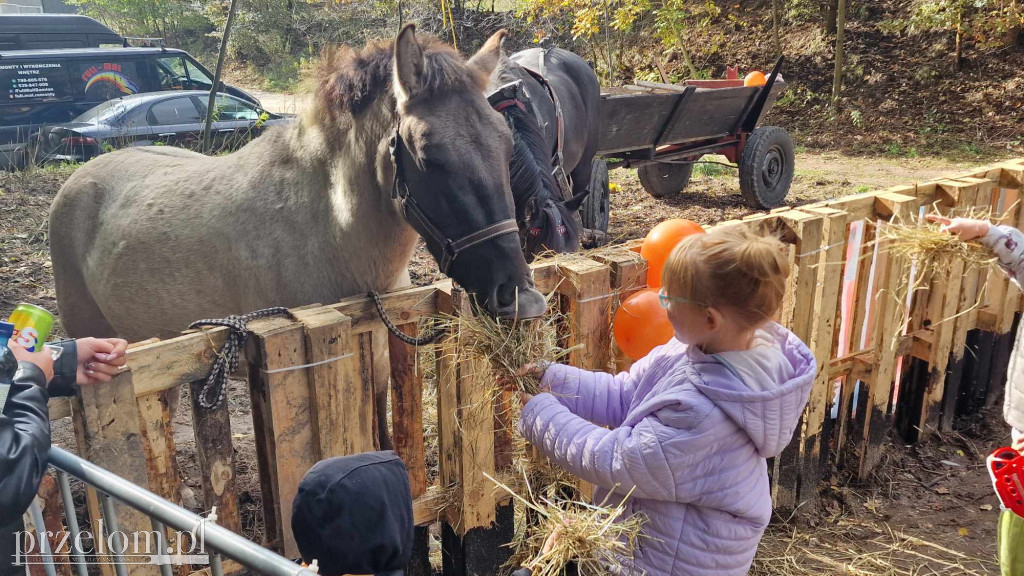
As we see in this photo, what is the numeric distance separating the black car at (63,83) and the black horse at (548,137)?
6466 millimetres

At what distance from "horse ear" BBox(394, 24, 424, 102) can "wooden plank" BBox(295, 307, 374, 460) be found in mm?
897

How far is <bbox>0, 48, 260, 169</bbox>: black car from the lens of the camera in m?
10.1

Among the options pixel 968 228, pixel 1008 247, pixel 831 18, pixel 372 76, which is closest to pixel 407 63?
pixel 372 76

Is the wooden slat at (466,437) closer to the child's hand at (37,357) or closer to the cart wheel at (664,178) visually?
the child's hand at (37,357)

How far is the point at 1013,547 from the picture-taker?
8.39 feet

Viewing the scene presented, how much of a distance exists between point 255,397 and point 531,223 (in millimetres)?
1896

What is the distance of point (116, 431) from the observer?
6.52 feet

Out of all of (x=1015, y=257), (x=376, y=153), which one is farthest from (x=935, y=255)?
(x=376, y=153)

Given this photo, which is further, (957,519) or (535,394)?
(957,519)

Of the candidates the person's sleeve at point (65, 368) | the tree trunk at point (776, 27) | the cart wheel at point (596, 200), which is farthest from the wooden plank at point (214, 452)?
the tree trunk at point (776, 27)

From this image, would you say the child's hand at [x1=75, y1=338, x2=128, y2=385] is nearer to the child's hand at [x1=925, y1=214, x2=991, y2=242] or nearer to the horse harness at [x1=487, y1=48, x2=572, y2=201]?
the horse harness at [x1=487, y1=48, x2=572, y2=201]

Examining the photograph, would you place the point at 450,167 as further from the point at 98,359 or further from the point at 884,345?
the point at 884,345

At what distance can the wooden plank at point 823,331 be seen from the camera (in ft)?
11.0

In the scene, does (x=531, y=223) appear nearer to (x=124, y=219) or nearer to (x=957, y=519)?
(x=124, y=219)
